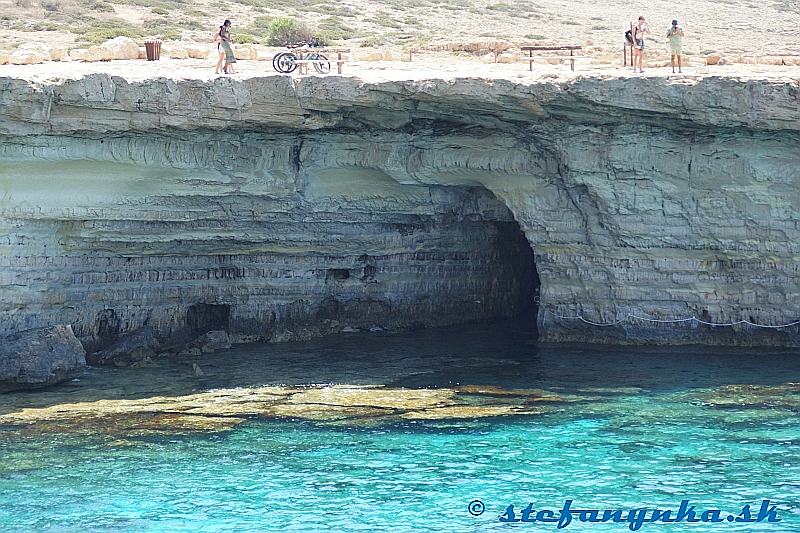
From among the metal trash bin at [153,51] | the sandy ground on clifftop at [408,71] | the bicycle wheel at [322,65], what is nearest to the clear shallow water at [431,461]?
the sandy ground on clifftop at [408,71]

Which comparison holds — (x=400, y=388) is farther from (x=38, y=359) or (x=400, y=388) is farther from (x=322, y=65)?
(x=38, y=359)

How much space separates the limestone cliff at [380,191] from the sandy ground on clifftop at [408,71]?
275mm

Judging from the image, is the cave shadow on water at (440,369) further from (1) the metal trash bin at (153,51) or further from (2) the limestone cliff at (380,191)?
(1) the metal trash bin at (153,51)

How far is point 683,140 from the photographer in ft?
73.2

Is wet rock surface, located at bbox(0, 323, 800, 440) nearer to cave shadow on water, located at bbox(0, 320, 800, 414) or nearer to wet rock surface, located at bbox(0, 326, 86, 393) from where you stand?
cave shadow on water, located at bbox(0, 320, 800, 414)

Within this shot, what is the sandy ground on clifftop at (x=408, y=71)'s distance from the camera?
21109mm

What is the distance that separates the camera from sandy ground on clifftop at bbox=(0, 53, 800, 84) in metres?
21.1

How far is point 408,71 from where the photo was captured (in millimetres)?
22797

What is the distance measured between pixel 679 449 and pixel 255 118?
9487 millimetres

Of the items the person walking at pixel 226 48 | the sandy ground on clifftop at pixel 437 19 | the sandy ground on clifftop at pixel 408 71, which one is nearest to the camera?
the sandy ground on clifftop at pixel 408 71

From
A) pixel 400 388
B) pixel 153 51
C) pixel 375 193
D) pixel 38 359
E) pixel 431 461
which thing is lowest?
pixel 431 461

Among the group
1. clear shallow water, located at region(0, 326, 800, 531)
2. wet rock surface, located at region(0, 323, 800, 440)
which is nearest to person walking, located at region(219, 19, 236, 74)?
wet rock surface, located at region(0, 323, 800, 440)

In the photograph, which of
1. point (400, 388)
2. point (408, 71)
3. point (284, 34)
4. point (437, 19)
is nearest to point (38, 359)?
point (400, 388)

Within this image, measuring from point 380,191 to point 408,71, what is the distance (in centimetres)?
290
